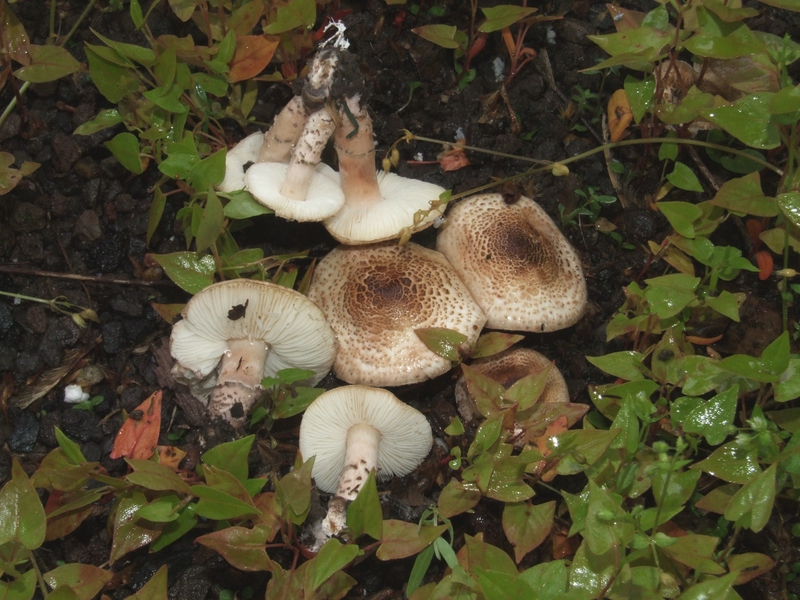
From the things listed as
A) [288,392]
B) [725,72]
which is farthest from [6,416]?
[725,72]

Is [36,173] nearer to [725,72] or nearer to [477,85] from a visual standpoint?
[477,85]

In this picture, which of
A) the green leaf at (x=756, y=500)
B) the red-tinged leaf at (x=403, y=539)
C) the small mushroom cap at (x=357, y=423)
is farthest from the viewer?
the small mushroom cap at (x=357, y=423)

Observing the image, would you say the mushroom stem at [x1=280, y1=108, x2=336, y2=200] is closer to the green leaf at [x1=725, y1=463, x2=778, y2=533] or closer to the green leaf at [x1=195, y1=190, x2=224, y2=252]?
the green leaf at [x1=195, y1=190, x2=224, y2=252]

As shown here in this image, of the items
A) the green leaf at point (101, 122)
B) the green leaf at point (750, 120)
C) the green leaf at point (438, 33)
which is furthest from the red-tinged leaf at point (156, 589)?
the green leaf at point (750, 120)

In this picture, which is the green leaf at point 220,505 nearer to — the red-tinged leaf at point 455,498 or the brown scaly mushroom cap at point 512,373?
the red-tinged leaf at point 455,498

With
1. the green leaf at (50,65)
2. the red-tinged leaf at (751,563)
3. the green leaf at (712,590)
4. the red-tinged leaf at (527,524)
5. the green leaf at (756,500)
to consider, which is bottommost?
the red-tinged leaf at (527,524)

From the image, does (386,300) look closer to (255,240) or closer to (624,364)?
(255,240)

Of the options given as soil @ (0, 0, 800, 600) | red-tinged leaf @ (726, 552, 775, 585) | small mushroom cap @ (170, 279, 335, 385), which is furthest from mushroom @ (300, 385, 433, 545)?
red-tinged leaf @ (726, 552, 775, 585)

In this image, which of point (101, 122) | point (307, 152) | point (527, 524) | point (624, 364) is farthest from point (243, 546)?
point (101, 122)
